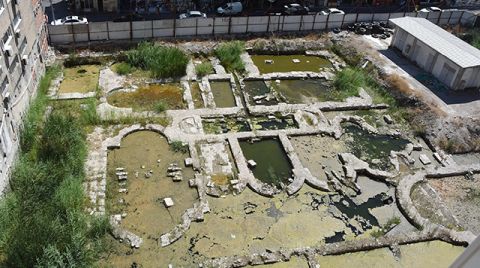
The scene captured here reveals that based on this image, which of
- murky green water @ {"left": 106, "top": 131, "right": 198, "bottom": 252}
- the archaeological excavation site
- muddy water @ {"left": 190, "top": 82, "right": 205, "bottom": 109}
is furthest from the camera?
muddy water @ {"left": 190, "top": 82, "right": 205, "bottom": 109}

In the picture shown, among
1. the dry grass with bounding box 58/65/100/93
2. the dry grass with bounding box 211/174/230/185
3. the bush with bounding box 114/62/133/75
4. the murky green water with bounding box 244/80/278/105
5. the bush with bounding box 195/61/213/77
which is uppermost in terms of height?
the bush with bounding box 195/61/213/77

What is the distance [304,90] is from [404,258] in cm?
1568

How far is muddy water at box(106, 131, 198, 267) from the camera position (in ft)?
68.8

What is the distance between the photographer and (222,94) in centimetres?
3172

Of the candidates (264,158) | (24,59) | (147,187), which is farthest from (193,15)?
(147,187)

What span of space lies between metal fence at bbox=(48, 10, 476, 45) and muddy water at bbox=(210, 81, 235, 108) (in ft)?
23.5

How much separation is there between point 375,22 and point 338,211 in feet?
83.2

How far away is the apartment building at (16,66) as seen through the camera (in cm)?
2184

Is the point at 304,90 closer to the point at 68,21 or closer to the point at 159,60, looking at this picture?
the point at 159,60

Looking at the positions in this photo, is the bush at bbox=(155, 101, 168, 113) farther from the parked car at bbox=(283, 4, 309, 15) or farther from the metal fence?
the parked car at bbox=(283, 4, 309, 15)

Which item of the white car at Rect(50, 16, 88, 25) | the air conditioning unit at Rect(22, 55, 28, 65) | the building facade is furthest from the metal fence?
the air conditioning unit at Rect(22, 55, 28, 65)

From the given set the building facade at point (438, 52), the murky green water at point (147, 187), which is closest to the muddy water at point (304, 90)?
the building facade at point (438, 52)

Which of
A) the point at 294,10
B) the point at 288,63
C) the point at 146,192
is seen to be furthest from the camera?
the point at 294,10

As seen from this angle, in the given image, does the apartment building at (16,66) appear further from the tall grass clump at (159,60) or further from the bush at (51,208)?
the tall grass clump at (159,60)
